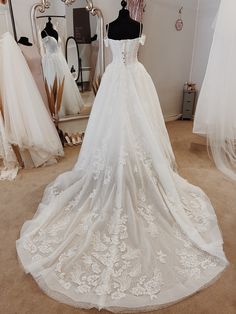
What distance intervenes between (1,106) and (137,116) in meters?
1.29

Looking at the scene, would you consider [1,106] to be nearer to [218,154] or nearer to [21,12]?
[21,12]

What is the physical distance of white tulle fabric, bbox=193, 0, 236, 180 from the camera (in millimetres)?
2365

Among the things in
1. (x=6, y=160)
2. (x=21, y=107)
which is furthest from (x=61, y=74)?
(x=6, y=160)

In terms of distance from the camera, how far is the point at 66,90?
2.88m

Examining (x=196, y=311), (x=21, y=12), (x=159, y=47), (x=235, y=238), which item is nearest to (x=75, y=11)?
(x=21, y=12)

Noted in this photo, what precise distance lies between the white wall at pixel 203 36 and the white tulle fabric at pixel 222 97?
0.92 metres

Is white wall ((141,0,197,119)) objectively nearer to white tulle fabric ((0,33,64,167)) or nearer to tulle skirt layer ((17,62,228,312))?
white tulle fabric ((0,33,64,167))

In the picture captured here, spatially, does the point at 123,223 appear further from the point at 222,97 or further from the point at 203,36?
the point at 203,36

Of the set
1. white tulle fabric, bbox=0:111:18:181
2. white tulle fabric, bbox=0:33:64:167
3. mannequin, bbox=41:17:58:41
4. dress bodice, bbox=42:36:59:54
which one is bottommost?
white tulle fabric, bbox=0:111:18:181

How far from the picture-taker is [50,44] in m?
2.66

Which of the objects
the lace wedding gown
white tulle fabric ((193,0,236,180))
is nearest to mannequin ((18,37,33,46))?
the lace wedding gown

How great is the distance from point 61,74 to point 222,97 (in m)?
1.58

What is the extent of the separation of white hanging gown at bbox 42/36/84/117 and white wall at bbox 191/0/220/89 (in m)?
1.66

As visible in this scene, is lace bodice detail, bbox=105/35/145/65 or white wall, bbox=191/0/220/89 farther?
Answer: white wall, bbox=191/0/220/89
